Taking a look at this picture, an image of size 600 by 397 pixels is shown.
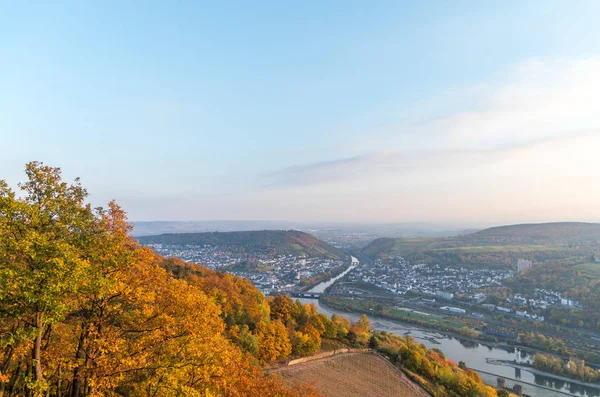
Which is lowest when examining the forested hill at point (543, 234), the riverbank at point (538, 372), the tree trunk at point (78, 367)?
the riverbank at point (538, 372)

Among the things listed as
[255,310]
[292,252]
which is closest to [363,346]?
[255,310]

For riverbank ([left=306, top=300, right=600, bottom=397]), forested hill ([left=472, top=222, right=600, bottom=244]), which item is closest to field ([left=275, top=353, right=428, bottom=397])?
riverbank ([left=306, top=300, right=600, bottom=397])

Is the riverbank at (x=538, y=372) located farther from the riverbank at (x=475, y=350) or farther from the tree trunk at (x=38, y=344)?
the tree trunk at (x=38, y=344)

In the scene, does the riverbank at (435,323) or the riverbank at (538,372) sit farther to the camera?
the riverbank at (435,323)

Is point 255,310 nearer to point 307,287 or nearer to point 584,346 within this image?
point 584,346

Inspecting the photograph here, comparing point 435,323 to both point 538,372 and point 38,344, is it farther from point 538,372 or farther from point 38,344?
point 38,344

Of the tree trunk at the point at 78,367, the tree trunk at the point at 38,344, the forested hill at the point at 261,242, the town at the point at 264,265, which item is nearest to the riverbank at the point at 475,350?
the town at the point at 264,265

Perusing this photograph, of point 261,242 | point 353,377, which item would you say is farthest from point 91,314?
point 261,242

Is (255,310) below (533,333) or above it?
above
